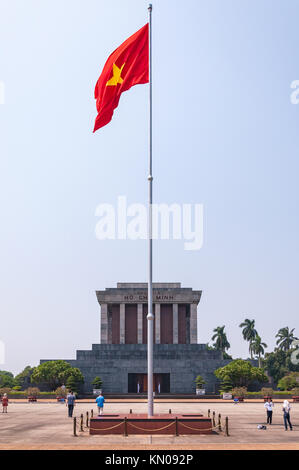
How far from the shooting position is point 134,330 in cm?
8338

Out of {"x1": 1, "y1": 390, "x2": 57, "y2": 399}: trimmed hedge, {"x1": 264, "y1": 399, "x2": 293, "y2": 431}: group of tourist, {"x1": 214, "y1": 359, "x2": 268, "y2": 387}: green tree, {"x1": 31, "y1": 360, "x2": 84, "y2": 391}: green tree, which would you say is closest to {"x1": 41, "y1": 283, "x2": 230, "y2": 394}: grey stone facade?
{"x1": 31, "y1": 360, "x2": 84, "y2": 391}: green tree

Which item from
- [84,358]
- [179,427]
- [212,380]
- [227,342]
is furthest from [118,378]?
[227,342]

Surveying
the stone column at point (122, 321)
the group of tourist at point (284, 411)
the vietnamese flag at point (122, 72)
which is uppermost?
the vietnamese flag at point (122, 72)

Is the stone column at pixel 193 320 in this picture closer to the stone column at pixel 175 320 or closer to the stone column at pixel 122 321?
the stone column at pixel 175 320

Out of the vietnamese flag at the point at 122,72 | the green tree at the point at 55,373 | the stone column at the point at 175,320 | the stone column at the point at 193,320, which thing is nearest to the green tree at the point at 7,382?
the green tree at the point at 55,373

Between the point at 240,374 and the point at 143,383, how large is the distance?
1475 centimetres

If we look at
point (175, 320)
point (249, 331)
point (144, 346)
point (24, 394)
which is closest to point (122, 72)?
point (24, 394)

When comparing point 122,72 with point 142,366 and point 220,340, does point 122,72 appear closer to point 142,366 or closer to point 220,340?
point 142,366

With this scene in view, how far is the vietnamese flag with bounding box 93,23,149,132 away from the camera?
24.9 m

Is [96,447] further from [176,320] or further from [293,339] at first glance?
[293,339]

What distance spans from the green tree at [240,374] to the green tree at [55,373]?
18443 millimetres

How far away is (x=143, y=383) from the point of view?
73.1m

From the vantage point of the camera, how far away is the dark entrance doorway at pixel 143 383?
7169 cm

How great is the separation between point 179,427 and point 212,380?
49202 mm
